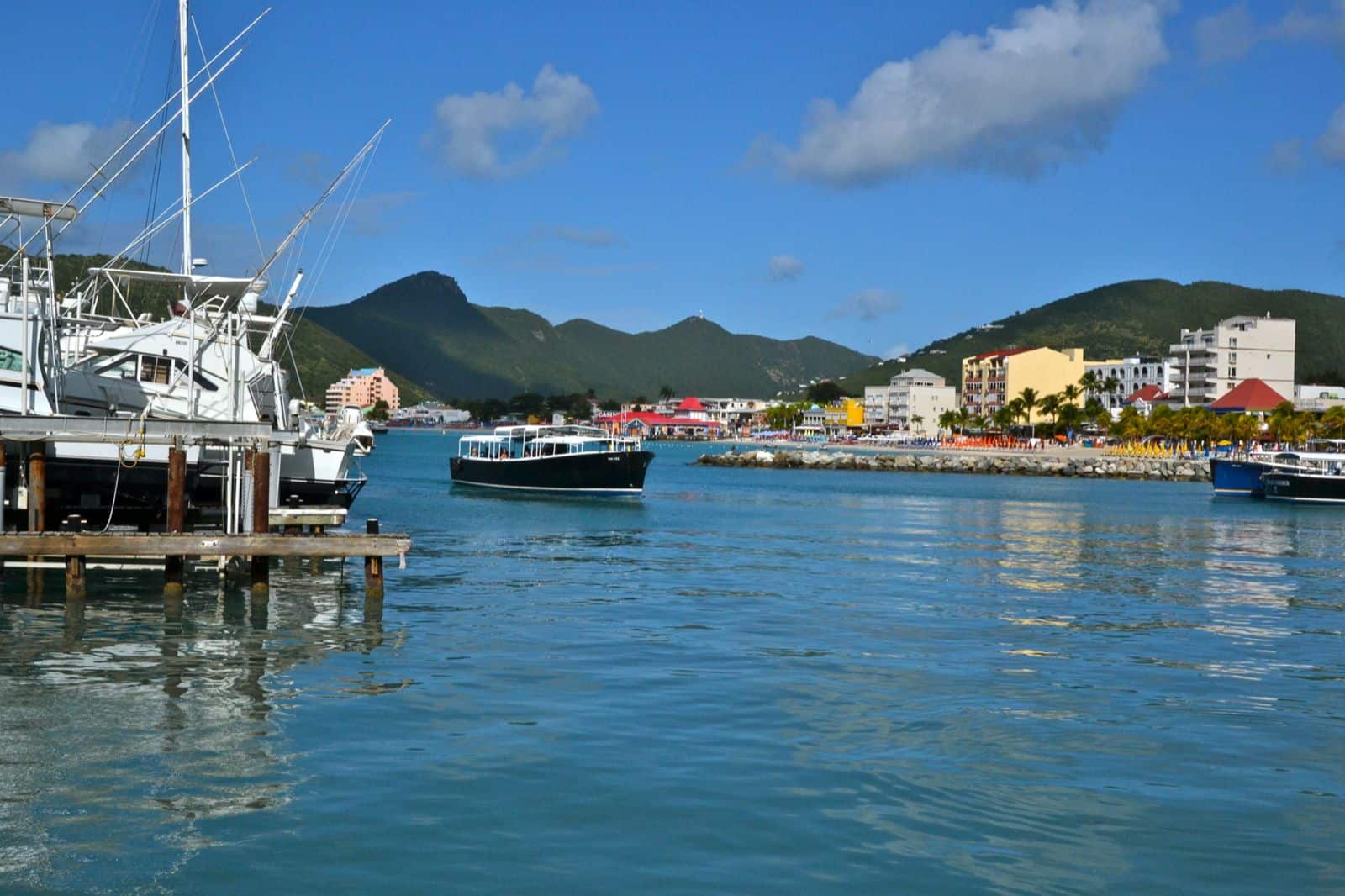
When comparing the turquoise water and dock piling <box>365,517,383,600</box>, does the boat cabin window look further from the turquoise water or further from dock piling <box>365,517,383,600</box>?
dock piling <box>365,517,383,600</box>

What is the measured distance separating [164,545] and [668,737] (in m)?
12.1

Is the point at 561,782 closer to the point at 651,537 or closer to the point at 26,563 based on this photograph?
the point at 26,563

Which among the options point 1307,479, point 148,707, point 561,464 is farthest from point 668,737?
point 1307,479

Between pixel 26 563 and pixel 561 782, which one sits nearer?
pixel 561 782

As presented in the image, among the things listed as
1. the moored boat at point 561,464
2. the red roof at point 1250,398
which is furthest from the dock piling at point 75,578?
the red roof at point 1250,398

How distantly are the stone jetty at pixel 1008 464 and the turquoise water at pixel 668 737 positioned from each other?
333ft

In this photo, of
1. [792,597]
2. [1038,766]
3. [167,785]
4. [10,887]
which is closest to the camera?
[10,887]

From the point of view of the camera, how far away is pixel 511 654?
20625mm

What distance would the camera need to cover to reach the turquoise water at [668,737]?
11.3 m

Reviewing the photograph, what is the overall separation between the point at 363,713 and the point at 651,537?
3148cm

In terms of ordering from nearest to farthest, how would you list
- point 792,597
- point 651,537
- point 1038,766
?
point 1038,766
point 792,597
point 651,537

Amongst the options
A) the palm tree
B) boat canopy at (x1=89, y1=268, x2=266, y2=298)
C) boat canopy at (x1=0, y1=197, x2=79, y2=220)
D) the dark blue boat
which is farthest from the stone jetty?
boat canopy at (x1=0, y1=197, x2=79, y2=220)

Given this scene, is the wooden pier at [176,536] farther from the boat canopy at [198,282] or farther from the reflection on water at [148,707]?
the boat canopy at [198,282]

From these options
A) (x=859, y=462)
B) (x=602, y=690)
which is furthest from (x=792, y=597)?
(x=859, y=462)
